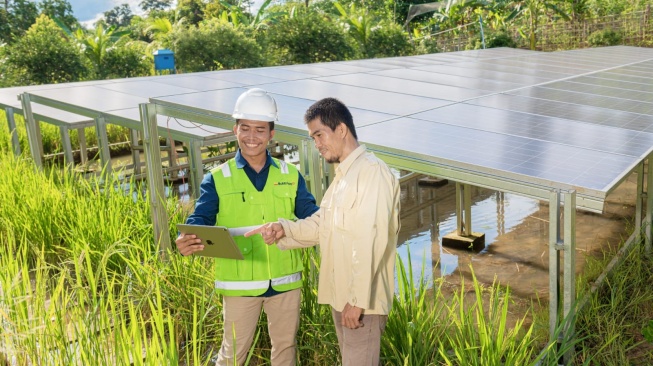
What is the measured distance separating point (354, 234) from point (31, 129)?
6095mm

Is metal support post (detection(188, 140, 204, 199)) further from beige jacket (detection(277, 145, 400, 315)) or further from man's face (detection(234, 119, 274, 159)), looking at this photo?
beige jacket (detection(277, 145, 400, 315))

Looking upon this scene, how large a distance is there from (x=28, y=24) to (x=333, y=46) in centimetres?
2169

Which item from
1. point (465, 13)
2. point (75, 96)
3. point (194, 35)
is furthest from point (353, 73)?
point (465, 13)

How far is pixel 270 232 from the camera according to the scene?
3072 mm

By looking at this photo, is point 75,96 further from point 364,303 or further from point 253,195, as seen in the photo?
point 364,303

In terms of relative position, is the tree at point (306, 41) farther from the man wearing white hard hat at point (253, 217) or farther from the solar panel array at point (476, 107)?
the man wearing white hard hat at point (253, 217)

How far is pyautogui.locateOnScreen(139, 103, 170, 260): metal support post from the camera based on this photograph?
5008 millimetres

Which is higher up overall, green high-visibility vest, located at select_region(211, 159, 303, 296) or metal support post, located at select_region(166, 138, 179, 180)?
green high-visibility vest, located at select_region(211, 159, 303, 296)

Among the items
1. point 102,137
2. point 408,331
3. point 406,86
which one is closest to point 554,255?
point 408,331

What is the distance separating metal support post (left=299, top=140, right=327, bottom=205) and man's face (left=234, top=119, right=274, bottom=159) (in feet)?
2.70

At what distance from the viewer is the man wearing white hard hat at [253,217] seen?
326 cm

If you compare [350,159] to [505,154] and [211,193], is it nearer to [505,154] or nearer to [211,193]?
[211,193]

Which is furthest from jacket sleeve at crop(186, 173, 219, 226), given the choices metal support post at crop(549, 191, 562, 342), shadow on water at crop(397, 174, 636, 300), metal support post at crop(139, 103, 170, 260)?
shadow on water at crop(397, 174, 636, 300)

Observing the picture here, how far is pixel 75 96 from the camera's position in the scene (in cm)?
750
